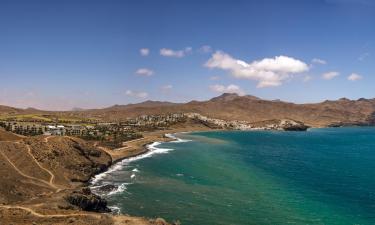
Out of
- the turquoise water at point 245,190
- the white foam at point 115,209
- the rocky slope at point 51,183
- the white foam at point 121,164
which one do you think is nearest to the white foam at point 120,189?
the turquoise water at point 245,190

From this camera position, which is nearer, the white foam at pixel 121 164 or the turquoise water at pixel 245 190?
the turquoise water at pixel 245 190

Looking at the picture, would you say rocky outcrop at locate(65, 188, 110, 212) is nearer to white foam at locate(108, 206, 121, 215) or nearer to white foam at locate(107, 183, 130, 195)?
white foam at locate(108, 206, 121, 215)

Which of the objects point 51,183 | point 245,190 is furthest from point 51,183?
point 245,190

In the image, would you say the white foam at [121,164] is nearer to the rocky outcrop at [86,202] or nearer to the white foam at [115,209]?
the white foam at [115,209]

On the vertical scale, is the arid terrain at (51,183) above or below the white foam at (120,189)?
above

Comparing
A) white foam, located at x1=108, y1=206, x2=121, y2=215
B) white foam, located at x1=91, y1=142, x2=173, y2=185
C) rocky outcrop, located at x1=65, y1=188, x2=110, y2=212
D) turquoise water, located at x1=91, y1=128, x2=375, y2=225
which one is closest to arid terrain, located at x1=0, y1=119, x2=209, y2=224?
rocky outcrop, located at x1=65, y1=188, x2=110, y2=212

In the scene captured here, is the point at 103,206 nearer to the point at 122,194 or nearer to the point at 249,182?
the point at 122,194
